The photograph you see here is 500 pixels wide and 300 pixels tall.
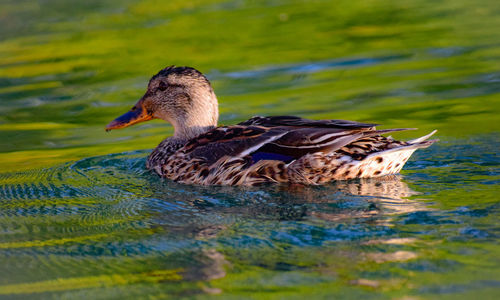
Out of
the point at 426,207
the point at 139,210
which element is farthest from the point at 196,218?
the point at 426,207

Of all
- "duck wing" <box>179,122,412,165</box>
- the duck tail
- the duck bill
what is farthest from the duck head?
the duck tail

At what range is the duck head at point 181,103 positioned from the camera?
8391mm

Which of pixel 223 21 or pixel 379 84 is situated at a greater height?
pixel 223 21

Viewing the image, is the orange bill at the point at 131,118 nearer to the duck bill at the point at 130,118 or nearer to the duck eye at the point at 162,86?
the duck bill at the point at 130,118

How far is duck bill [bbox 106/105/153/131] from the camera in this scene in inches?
334

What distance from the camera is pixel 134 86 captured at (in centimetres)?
1241

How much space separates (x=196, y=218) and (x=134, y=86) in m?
6.52

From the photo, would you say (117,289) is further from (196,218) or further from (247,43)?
(247,43)

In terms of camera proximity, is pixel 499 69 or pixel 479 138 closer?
pixel 479 138

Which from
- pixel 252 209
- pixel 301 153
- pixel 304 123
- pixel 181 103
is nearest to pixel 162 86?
pixel 181 103

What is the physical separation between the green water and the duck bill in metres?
0.47

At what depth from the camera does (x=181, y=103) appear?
8.48 meters

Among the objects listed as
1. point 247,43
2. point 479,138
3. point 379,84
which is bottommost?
point 479,138

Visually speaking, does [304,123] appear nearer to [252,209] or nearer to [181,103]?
[252,209]
